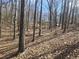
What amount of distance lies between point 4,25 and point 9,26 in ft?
3.75

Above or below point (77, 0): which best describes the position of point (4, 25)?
below

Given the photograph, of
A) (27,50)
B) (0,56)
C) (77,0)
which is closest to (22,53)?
(27,50)

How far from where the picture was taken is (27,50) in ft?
46.4

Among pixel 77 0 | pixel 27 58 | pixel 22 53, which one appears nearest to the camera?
pixel 27 58

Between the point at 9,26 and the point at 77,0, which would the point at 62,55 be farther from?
the point at 77,0

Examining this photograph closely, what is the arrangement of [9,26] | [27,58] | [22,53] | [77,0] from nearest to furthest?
[27,58]
[22,53]
[9,26]
[77,0]

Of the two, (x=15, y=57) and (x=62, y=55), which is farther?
(x=15, y=57)

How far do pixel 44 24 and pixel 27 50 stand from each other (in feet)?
94.1

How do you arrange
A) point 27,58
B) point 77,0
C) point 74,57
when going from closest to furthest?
point 74,57 < point 27,58 < point 77,0

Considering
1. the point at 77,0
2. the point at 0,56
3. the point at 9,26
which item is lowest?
the point at 0,56

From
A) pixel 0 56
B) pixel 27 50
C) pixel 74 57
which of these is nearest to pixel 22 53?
pixel 27 50

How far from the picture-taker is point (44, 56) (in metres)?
11.9

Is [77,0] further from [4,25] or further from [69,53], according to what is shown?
[69,53]

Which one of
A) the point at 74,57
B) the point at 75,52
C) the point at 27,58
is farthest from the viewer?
the point at 27,58
